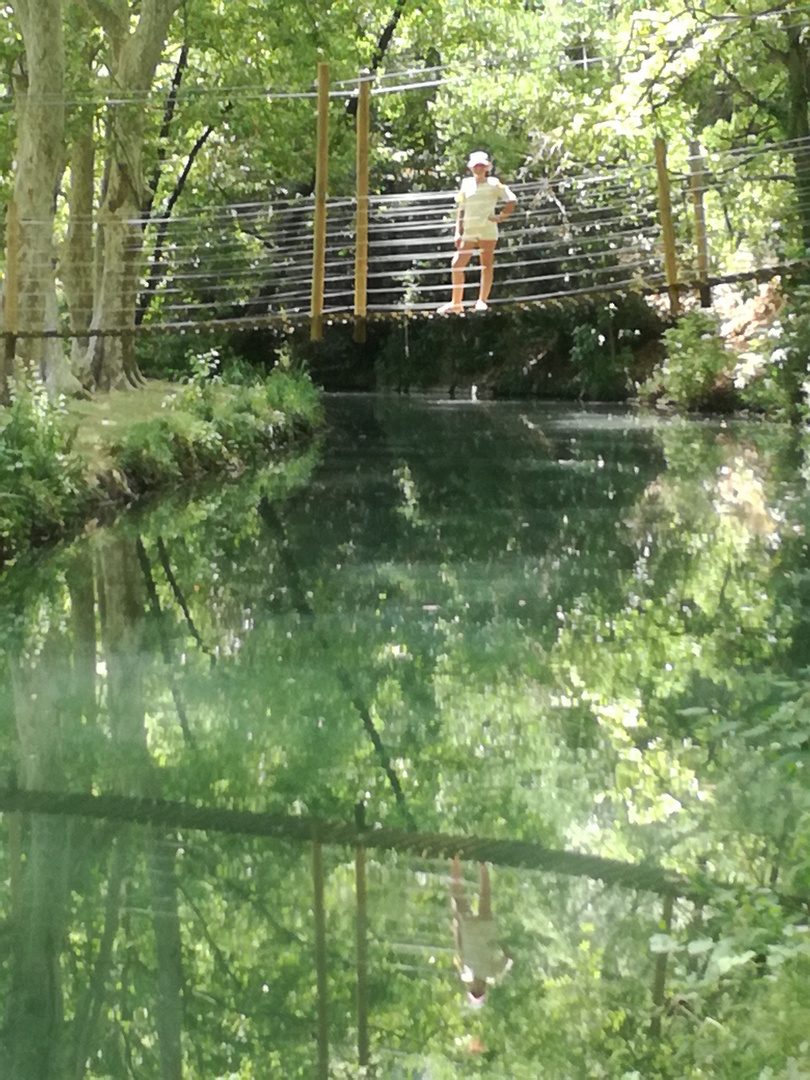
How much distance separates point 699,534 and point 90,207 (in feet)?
24.6

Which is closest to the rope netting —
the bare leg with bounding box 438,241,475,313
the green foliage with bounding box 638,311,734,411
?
the green foliage with bounding box 638,311,734,411

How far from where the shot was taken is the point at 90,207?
12.5 m

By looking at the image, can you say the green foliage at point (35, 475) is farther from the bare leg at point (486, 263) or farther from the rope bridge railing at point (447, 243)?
the bare leg at point (486, 263)

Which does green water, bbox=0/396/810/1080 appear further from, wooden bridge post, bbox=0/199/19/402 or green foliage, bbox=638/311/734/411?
green foliage, bbox=638/311/734/411

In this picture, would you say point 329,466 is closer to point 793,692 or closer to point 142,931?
point 793,692

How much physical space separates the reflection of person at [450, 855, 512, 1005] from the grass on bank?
4435 millimetres

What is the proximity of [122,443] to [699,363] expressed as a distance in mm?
7182

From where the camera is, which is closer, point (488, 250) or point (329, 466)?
point (488, 250)

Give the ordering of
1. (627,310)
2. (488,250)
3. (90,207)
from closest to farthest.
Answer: (488,250)
(90,207)
(627,310)

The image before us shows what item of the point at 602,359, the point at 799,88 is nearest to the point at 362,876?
the point at 799,88

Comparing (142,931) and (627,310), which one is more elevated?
(627,310)

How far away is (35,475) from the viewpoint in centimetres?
732

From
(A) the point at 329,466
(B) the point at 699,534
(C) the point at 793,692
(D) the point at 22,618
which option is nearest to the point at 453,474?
(A) the point at 329,466

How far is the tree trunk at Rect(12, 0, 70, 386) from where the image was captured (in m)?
8.50
